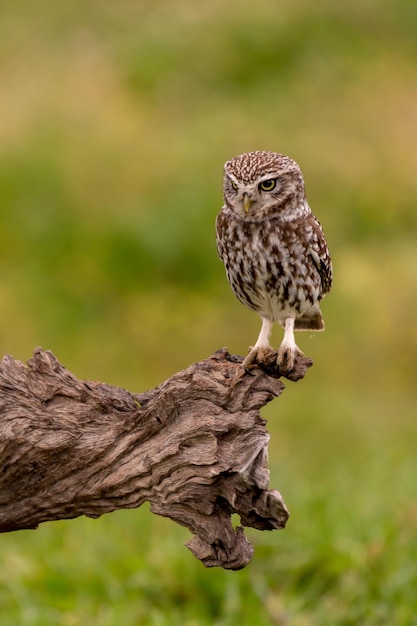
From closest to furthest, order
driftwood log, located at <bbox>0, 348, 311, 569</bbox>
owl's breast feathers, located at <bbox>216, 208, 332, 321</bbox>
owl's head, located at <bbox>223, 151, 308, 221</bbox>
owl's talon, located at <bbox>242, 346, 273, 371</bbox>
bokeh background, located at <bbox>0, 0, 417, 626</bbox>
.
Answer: driftwood log, located at <bbox>0, 348, 311, 569</bbox> → owl's talon, located at <bbox>242, 346, 273, 371</bbox> → owl's head, located at <bbox>223, 151, 308, 221</bbox> → owl's breast feathers, located at <bbox>216, 208, 332, 321</bbox> → bokeh background, located at <bbox>0, 0, 417, 626</bbox>

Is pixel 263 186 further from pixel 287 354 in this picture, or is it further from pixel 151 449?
pixel 151 449

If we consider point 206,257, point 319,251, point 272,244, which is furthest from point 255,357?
point 206,257

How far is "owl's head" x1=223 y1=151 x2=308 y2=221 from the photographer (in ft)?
12.0

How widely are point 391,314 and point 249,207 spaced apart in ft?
18.8

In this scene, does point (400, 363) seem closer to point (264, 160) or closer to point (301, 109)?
point (301, 109)

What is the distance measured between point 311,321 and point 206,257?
4855 mm

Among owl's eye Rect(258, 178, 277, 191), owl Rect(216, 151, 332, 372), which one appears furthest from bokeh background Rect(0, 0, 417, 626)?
owl's eye Rect(258, 178, 277, 191)

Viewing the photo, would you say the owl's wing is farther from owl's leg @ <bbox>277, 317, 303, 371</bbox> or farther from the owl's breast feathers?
owl's leg @ <bbox>277, 317, 303, 371</bbox>

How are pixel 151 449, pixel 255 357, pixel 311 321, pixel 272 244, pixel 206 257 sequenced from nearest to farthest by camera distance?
pixel 151 449
pixel 255 357
pixel 272 244
pixel 311 321
pixel 206 257

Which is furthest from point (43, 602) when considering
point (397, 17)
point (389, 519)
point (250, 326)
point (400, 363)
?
point (397, 17)

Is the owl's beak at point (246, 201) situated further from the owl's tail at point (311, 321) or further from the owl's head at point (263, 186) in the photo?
the owl's tail at point (311, 321)

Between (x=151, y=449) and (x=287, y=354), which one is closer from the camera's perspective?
(x=151, y=449)

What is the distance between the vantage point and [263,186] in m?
3.74

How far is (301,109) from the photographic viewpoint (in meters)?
11.0
